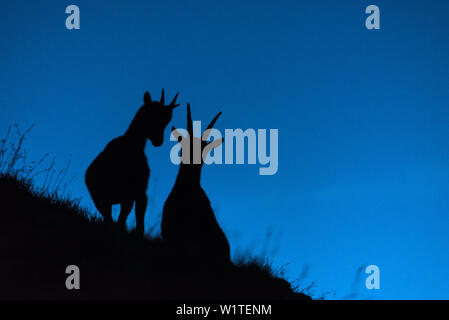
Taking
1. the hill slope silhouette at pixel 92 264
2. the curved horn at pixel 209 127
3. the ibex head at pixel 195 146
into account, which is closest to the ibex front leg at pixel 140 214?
the hill slope silhouette at pixel 92 264

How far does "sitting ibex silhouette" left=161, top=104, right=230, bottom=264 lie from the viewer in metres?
6.56

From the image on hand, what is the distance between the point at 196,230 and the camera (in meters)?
6.59

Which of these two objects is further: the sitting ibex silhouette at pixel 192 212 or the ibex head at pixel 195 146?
the ibex head at pixel 195 146

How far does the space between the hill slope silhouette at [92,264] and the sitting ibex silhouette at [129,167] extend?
291 mm

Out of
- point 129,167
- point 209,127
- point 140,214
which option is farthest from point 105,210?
point 209,127

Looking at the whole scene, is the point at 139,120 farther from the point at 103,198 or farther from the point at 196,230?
the point at 196,230

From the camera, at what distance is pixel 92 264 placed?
5164mm

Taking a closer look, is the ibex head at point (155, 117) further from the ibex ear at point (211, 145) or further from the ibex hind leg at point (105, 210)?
the ibex hind leg at point (105, 210)

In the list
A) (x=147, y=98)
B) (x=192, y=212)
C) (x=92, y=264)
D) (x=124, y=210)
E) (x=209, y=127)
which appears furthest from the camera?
(x=209, y=127)

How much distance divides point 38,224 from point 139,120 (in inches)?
68.8

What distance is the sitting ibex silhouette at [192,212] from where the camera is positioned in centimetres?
656

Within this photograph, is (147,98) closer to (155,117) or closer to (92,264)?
(155,117)

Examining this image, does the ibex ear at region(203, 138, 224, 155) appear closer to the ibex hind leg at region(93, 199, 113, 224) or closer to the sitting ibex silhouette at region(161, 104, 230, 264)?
the sitting ibex silhouette at region(161, 104, 230, 264)

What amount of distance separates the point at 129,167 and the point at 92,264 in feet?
5.13
